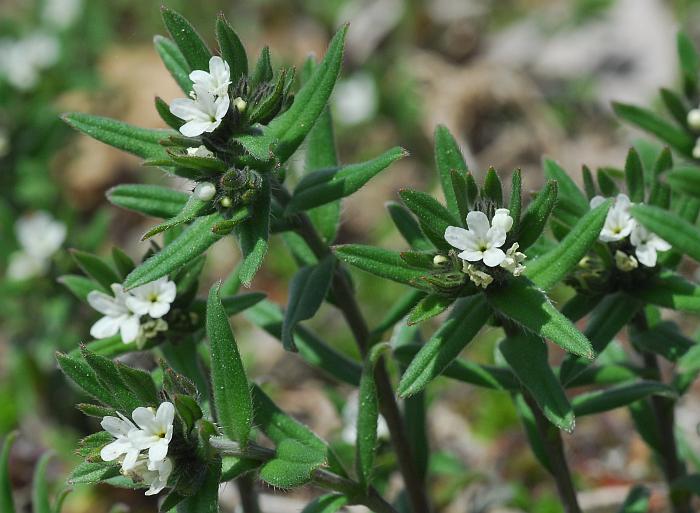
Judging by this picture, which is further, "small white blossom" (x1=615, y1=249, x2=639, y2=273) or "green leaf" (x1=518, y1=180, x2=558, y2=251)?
"small white blossom" (x1=615, y1=249, x2=639, y2=273)

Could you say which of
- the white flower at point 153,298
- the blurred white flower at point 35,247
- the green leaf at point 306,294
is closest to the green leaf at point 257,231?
the green leaf at point 306,294

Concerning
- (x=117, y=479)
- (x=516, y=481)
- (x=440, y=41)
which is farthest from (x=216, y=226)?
(x=440, y=41)

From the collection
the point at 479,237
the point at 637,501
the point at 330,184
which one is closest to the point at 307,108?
the point at 330,184

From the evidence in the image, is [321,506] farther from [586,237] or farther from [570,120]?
[570,120]

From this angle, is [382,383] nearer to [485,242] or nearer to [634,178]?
[485,242]

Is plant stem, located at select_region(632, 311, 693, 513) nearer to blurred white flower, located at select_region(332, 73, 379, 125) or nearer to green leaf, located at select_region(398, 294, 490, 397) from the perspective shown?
green leaf, located at select_region(398, 294, 490, 397)

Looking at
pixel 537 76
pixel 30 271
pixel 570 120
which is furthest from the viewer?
pixel 537 76

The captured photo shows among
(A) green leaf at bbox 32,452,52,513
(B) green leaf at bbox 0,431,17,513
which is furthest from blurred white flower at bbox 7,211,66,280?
(B) green leaf at bbox 0,431,17,513
